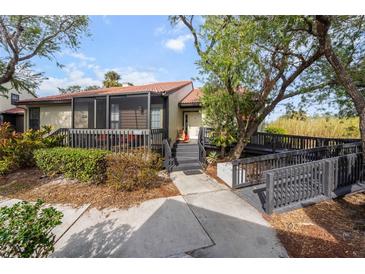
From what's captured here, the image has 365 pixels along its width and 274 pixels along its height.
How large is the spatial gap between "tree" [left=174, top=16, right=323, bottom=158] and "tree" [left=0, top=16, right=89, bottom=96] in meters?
5.69

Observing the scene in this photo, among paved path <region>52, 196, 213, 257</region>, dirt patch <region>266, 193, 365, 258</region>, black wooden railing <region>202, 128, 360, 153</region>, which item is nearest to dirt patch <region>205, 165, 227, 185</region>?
black wooden railing <region>202, 128, 360, 153</region>

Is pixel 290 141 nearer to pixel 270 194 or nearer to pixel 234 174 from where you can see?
pixel 234 174

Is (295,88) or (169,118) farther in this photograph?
(169,118)

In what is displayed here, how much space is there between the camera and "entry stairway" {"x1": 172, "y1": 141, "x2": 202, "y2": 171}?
7719 mm

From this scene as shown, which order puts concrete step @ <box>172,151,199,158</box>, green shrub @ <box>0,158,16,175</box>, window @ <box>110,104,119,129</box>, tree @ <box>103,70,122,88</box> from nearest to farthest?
green shrub @ <box>0,158,16,175</box>, concrete step @ <box>172,151,199,158</box>, window @ <box>110,104,119,129</box>, tree @ <box>103,70,122,88</box>

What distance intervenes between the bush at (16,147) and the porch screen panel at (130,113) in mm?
4563

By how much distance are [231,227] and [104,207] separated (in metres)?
3.10

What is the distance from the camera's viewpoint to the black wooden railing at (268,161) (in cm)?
581

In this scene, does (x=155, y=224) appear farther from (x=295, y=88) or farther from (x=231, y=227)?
(x=295, y=88)

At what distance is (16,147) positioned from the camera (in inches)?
270

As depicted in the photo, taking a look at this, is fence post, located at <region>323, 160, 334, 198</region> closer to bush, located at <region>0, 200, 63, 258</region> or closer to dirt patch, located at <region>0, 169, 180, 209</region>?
dirt patch, located at <region>0, 169, 180, 209</region>

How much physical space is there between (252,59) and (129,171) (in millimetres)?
5459

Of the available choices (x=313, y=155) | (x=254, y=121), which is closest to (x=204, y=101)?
(x=254, y=121)

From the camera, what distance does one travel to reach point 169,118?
10250 mm
